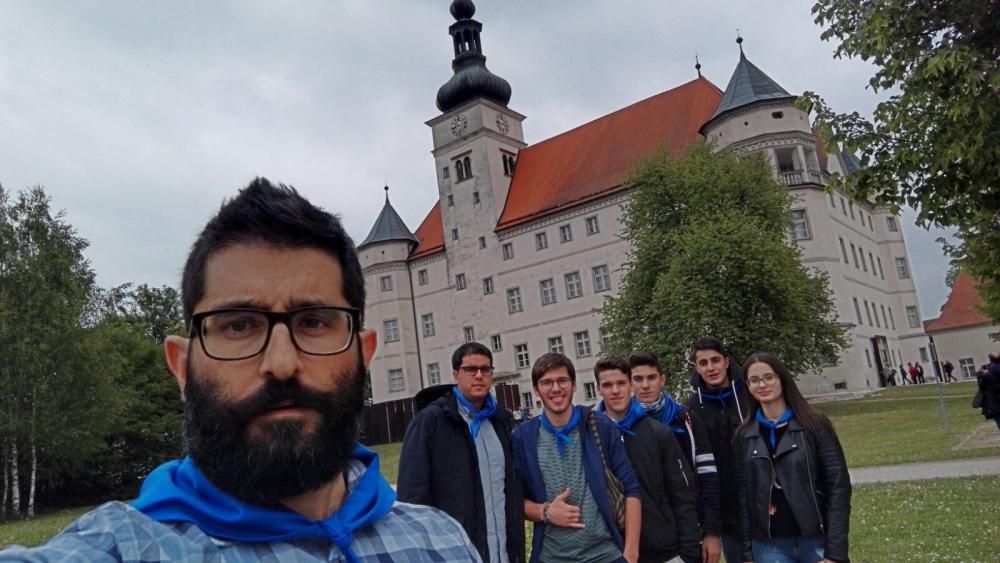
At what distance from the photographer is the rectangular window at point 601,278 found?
44281 mm

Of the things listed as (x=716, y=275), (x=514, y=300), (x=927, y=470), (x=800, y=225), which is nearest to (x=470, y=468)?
(x=927, y=470)

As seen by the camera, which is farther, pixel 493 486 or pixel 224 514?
pixel 493 486

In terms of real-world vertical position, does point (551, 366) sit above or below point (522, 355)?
below

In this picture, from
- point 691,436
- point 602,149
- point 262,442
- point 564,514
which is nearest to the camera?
point 262,442

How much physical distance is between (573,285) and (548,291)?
180 centimetres

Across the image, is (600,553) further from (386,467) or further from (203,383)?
(386,467)

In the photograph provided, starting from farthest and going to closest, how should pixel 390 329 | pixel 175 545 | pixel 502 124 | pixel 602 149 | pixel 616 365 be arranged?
pixel 390 329, pixel 502 124, pixel 602 149, pixel 616 365, pixel 175 545

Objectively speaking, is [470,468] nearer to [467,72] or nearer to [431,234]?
[467,72]

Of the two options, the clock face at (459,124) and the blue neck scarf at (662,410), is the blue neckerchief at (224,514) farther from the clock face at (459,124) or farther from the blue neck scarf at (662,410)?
the clock face at (459,124)

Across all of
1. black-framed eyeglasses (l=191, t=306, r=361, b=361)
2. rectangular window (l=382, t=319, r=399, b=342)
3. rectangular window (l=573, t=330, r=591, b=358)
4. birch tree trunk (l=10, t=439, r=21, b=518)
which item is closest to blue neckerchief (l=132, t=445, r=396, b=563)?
black-framed eyeglasses (l=191, t=306, r=361, b=361)

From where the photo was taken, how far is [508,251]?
4869cm

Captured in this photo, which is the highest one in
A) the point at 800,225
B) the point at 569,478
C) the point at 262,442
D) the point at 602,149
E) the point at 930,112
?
the point at 602,149

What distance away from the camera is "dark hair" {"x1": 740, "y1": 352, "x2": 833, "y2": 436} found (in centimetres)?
473

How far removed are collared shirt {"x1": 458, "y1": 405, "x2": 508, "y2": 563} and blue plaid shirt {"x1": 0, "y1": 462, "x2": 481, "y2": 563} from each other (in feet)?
9.62
